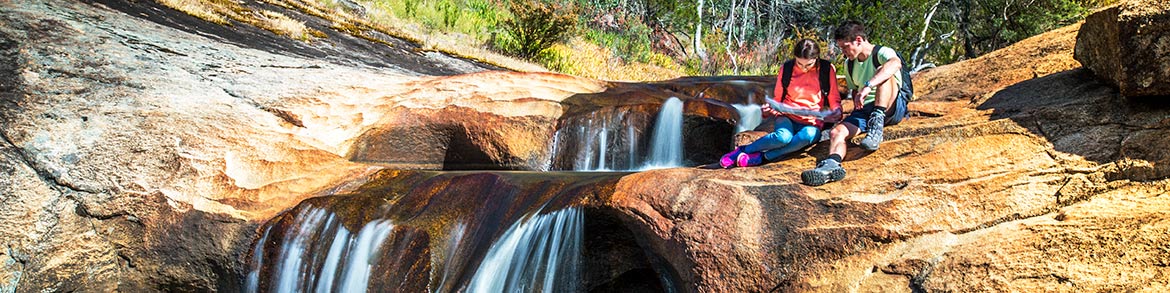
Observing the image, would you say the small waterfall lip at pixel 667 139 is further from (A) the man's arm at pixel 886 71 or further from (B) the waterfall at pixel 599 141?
(A) the man's arm at pixel 886 71

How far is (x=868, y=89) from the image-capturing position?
5.02 meters

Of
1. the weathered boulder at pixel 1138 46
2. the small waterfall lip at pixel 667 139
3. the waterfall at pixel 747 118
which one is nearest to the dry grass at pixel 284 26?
the small waterfall lip at pixel 667 139

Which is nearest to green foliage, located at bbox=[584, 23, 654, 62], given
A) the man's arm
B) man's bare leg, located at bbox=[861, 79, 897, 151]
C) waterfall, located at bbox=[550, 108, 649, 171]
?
waterfall, located at bbox=[550, 108, 649, 171]

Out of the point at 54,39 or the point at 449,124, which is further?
the point at 449,124

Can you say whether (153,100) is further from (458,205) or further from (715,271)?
(715,271)

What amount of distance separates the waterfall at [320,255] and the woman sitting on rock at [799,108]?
2539 millimetres

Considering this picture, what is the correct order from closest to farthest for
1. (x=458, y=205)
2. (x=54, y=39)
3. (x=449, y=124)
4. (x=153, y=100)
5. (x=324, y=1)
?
(x=458, y=205), (x=153, y=100), (x=54, y=39), (x=449, y=124), (x=324, y=1)

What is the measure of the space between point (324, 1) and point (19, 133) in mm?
10701

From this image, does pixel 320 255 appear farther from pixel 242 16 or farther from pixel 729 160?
pixel 242 16

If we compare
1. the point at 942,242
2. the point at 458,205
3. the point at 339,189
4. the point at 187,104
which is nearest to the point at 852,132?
the point at 942,242

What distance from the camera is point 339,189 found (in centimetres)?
604

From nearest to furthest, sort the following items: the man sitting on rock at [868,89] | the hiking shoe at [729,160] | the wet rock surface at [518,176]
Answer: the wet rock surface at [518,176], the man sitting on rock at [868,89], the hiking shoe at [729,160]

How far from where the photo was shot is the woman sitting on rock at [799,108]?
5441mm

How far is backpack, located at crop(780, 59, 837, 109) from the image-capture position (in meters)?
5.54
